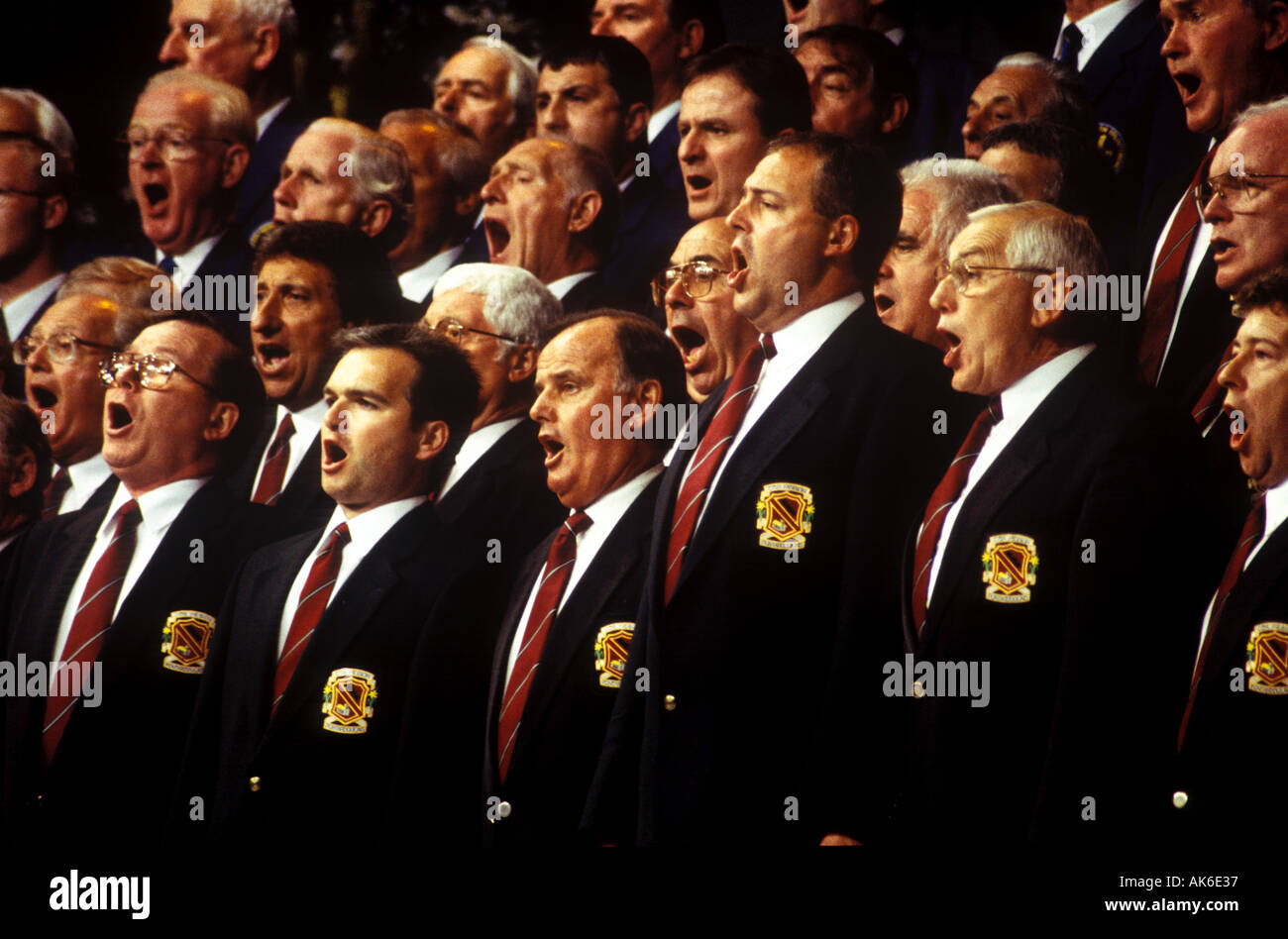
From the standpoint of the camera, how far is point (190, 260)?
19.0 feet

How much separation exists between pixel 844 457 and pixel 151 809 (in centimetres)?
212

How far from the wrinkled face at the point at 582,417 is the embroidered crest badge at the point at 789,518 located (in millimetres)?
469

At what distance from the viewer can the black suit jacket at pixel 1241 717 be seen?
165 inches

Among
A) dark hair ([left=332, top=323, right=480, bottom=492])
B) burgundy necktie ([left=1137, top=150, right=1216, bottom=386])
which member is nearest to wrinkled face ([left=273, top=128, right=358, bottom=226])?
dark hair ([left=332, top=323, right=480, bottom=492])

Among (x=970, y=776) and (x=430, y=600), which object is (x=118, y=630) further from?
(x=970, y=776)

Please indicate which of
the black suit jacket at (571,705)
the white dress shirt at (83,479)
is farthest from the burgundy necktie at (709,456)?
the white dress shirt at (83,479)

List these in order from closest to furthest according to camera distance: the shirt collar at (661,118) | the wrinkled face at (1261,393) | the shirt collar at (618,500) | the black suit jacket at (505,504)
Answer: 1. the wrinkled face at (1261,393)
2. the shirt collar at (618,500)
3. the black suit jacket at (505,504)
4. the shirt collar at (661,118)

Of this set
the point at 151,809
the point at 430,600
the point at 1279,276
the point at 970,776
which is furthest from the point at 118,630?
the point at 1279,276

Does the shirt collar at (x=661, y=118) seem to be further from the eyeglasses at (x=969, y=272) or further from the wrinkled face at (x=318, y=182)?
the eyeglasses at (x=969, y=272)

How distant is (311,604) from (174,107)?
5.80 feet

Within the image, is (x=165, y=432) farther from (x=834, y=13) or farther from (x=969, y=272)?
(x=969, y=272)

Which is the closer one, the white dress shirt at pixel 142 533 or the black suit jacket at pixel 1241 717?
the black suit jacket at pixel 1241 717

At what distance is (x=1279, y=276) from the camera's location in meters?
4.37

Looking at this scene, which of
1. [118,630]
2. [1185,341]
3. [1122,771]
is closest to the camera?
[1122,771]
